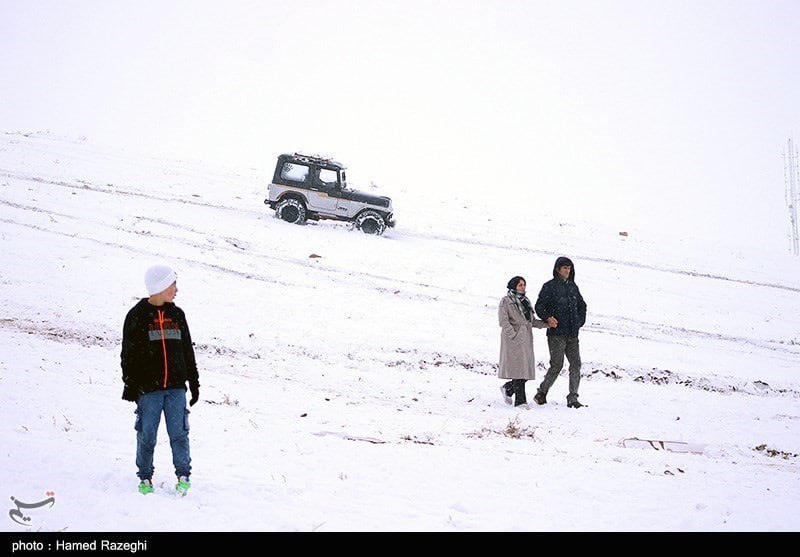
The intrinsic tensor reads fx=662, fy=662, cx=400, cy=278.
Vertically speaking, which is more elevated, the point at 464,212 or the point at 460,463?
the point at 464,212

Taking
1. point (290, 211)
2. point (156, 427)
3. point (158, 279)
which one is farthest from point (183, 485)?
point (290, 211)

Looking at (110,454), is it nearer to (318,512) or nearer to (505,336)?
(318,512)

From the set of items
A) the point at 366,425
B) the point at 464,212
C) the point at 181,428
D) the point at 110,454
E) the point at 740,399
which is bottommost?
the point at 740,399

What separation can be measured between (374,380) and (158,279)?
19.4 feet

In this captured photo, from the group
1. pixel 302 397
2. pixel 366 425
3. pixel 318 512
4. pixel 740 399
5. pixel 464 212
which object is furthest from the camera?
pixel 464 212

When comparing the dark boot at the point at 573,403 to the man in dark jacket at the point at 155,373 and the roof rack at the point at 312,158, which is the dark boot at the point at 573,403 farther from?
the roof rack at the point at 312,158

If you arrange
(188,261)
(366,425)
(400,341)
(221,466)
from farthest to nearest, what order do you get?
(188,261) → (400,341) → (366,425) → (221,466)

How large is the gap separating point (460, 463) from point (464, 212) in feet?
83.4

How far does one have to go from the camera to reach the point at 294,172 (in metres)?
24.3

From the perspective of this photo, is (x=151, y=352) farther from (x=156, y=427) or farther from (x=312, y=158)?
(x=312, y=158)

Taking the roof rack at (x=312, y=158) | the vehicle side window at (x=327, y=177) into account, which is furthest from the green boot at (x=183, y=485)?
the roof rack at (x=312, y=158)

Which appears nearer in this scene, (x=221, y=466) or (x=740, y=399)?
(x=221, y=466)
